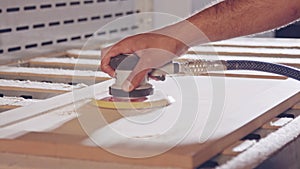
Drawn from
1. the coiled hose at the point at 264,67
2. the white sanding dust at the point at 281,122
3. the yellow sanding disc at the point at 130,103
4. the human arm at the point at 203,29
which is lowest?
the white sanding dust at the point at 281,122

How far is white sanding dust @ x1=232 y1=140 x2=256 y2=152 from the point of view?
2.72ft

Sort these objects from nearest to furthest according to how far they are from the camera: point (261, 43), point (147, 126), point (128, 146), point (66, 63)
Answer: point (128, 146) < point (147, 126) < point (66, 63) < point (261, 43)

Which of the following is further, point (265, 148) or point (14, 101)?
point (14, 101)

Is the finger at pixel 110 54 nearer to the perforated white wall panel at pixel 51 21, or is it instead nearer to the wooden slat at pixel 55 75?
the wooden slat at pixel 55 75

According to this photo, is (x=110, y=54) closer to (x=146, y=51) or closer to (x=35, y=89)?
(x=146, y=51)

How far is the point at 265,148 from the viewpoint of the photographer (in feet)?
2.70

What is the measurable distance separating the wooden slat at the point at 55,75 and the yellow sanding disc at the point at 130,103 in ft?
0.96

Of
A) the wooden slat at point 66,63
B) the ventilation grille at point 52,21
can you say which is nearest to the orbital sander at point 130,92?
the wooden slat at point 66,63

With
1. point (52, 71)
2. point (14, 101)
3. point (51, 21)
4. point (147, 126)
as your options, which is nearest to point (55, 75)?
point (52, 71)

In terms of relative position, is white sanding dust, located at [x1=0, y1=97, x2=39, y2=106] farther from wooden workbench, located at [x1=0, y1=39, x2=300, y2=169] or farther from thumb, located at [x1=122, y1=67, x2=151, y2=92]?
thumb, located at [x1=122, y1=67, x2=151, y2=92]

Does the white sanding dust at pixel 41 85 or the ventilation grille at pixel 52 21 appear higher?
the ventilation grille at pixel 52 21

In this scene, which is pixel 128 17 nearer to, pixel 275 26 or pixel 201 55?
pixel 201 55

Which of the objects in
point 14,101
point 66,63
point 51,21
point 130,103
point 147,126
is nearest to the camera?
point 147,126

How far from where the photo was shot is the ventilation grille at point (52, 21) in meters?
1.52
